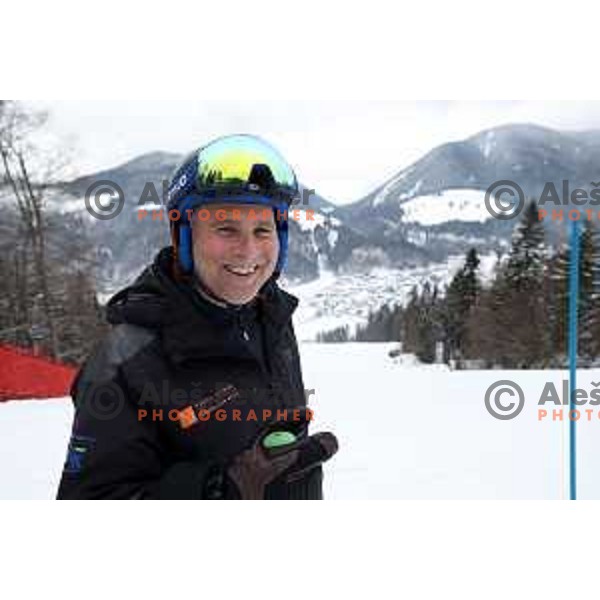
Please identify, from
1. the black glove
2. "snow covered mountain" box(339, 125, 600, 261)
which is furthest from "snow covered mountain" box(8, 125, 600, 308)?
the black glove

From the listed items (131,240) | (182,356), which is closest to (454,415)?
(131,240)

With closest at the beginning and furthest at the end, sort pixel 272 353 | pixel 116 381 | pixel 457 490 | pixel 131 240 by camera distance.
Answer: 1. pixel 116 381
2. pixel 272 353
3. pixel 457 490
4. pixel 131 240

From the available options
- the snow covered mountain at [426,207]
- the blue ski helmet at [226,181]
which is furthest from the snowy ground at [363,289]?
the blue ski helmet at [226,181]

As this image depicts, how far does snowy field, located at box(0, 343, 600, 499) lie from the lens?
2551mm

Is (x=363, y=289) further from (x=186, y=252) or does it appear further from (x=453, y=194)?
(x=186, y=252)

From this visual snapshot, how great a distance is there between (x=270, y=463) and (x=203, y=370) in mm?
167

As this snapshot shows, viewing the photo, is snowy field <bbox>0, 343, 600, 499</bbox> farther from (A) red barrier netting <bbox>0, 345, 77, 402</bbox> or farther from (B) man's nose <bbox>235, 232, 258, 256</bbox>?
(B) man's nose <bbox>235, 232, 258, 256</bbox>

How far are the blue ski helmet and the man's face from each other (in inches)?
0.6

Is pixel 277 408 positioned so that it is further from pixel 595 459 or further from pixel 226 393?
pixel 595 459

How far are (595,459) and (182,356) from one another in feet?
8.38

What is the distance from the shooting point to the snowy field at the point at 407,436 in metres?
2.55

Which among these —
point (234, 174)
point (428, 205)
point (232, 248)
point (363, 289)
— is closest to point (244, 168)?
point (234, 174)

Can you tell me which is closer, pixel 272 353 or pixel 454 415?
pixel 272 353

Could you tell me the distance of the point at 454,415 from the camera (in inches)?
130
